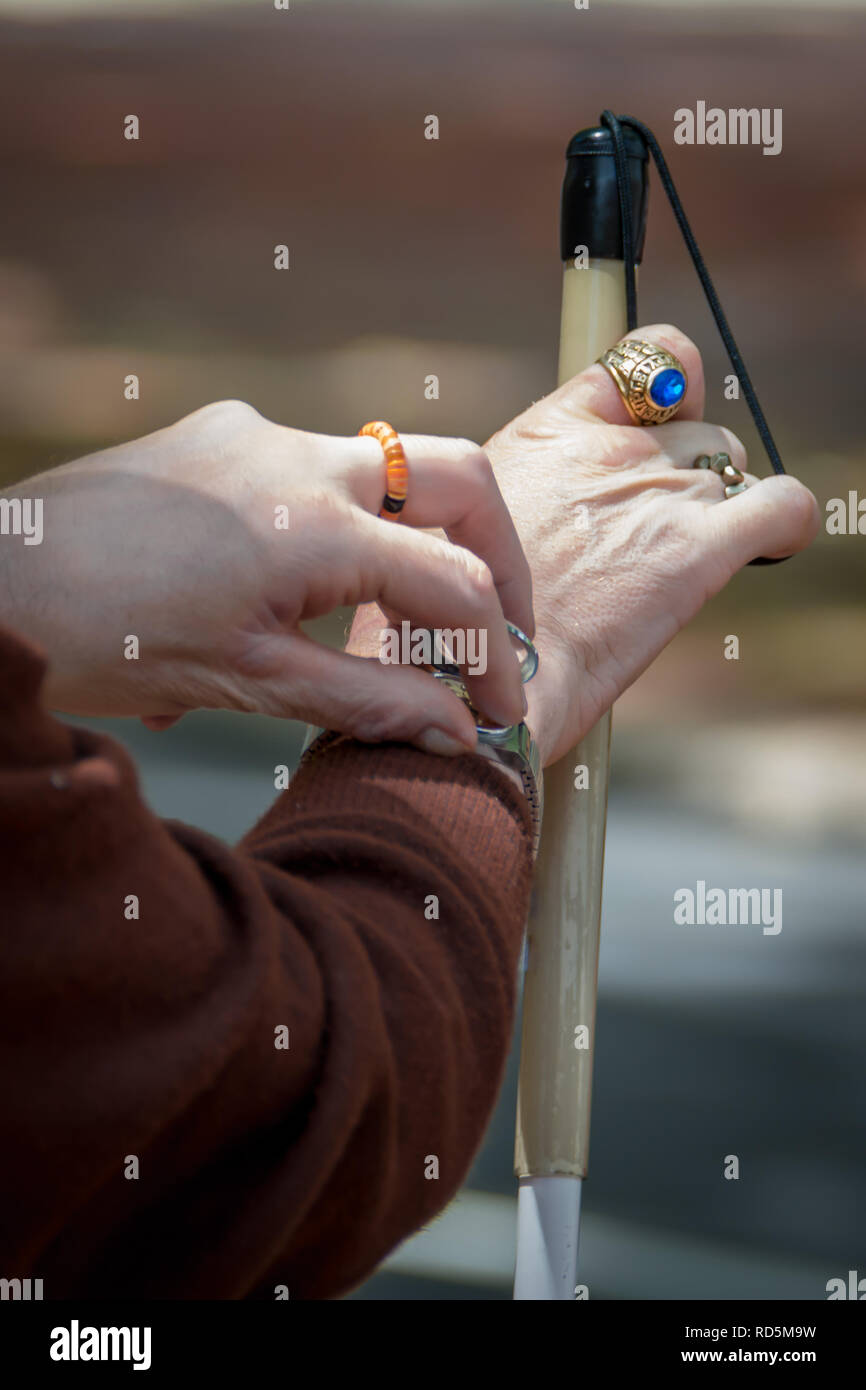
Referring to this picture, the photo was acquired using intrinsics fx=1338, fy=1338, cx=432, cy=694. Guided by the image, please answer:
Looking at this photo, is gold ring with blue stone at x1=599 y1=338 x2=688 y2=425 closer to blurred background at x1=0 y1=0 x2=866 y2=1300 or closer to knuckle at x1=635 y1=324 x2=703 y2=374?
knuckle at x1=635 y1=324 x2=703 y2=374

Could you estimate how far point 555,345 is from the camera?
3.50ft

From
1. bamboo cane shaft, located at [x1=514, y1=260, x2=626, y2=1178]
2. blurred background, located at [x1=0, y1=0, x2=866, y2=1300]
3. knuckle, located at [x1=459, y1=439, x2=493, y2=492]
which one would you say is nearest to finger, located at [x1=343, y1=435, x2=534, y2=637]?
knuckle, located at [x1=459, y1=439, x2=493, y2=492]

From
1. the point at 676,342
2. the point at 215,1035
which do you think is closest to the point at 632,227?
the point at 676,342

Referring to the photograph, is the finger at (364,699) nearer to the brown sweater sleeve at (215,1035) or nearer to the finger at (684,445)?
the brown sweater sleeve at (215,1035)

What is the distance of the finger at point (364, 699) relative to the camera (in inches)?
15.6

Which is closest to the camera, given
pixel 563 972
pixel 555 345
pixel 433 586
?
pixel 433 586

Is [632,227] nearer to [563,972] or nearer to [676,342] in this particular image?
[676,342]

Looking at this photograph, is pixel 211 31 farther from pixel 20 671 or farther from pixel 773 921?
pixel 20 671

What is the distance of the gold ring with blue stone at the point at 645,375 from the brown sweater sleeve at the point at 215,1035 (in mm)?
304

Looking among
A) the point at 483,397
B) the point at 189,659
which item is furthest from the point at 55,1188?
the point at 483,397

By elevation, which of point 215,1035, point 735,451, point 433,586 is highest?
point 735,451

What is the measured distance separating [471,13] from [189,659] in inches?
31.5

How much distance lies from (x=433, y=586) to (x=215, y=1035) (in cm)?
19

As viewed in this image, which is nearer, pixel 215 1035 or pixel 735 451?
pixel 215 1035
